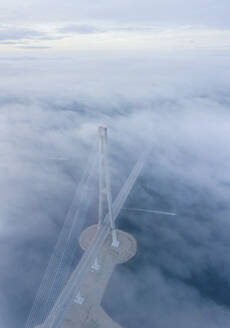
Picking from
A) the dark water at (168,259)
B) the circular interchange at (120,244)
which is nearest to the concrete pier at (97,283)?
the circular interchange at (120,244)

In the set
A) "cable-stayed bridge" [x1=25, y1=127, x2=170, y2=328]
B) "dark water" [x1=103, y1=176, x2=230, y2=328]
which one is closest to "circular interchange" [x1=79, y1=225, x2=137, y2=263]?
"cable-stayed bridge" [x1=25, y1=127, x2=170, y2=328]

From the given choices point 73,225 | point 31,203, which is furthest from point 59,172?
point 73,225

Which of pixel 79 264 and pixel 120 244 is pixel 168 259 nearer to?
pixel 120 244

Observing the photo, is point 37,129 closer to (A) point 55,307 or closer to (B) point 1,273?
(B) point 1,273

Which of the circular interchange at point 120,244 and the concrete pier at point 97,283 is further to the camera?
the circular interchange at point 120,244

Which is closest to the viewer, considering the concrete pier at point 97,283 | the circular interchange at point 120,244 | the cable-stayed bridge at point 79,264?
the concrete pier at point 97,283

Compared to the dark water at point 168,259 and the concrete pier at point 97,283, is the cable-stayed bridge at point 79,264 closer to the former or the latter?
the concrete pier at point 97,283

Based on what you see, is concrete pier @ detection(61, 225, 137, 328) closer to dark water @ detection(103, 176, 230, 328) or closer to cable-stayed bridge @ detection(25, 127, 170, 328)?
cable-stayed bridge @ detection(25, 127, 170, 328)
